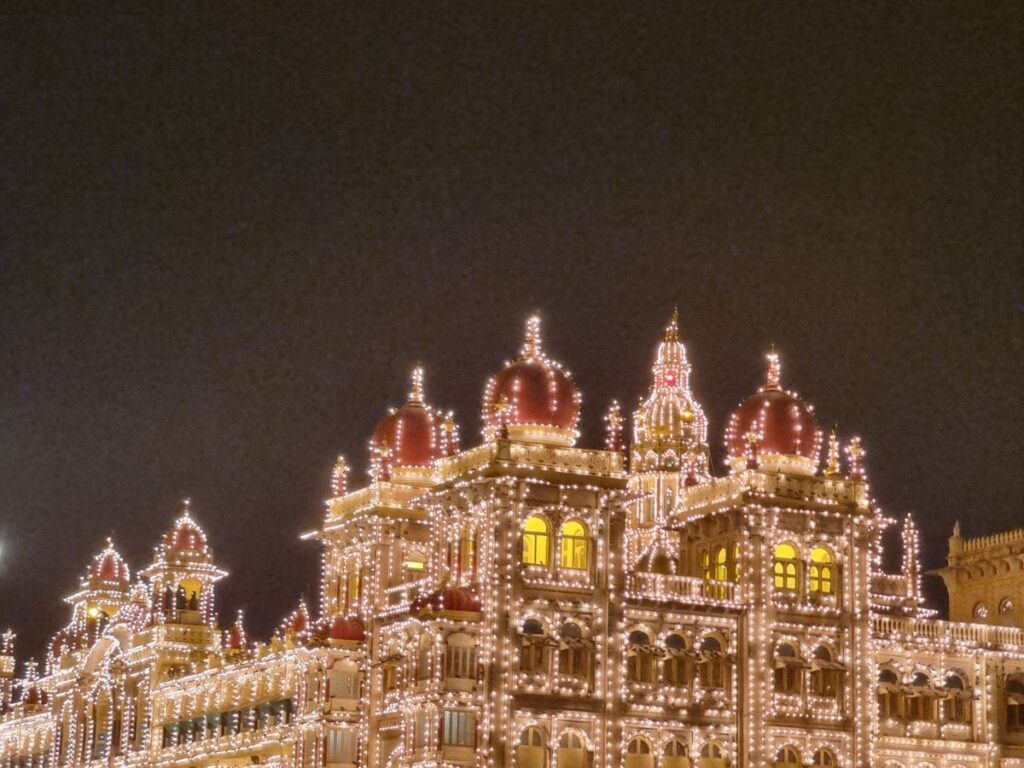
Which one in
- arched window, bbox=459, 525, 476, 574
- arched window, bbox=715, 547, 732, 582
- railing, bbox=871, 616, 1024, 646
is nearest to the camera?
arched window, bbox=459, 525, 476, 574

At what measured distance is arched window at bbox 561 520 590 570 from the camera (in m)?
69.3

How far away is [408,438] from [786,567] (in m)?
15.9

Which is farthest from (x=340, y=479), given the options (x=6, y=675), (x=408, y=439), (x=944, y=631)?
(x=6, y=675)

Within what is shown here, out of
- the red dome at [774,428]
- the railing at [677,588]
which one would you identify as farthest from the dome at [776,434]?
the railing at [677,588]

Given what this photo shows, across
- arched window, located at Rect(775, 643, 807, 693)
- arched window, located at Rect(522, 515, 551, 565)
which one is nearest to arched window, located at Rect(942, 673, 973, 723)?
arched window, located at Rect(775, 643, 807, 693)

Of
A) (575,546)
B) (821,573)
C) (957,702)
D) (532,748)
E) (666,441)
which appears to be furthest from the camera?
(666,441)

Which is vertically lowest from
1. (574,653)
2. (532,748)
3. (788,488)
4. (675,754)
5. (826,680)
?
(532,748)

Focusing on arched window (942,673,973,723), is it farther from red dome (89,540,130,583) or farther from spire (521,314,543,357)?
red dome (89,540,130,583)

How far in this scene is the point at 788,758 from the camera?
71.0m

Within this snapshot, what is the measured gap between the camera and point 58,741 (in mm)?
105438

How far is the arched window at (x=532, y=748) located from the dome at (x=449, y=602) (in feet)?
14.9

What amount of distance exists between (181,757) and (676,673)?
1182 inches

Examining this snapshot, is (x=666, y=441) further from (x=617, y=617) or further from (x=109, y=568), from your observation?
(x=109, y=568)

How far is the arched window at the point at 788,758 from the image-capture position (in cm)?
7069
